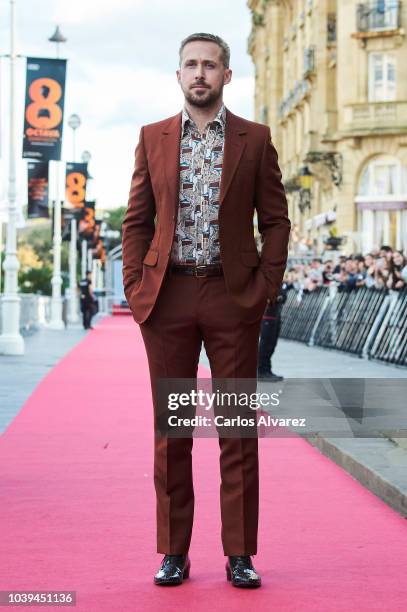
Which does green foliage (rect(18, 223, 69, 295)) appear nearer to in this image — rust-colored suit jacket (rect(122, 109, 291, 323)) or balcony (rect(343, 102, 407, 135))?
balcony (rect(343, 102, 407, 135))

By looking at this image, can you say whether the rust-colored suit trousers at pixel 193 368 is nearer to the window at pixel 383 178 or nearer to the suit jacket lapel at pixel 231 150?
the suit jacket lapel at pixel 231 150

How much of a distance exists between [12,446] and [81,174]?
41823mm

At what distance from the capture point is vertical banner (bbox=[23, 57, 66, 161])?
1120 inches

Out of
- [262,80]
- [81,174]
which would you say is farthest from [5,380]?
[262,80]

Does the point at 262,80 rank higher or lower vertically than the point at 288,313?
higher

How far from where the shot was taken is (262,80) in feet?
272

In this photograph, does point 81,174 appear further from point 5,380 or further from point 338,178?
point 5,380

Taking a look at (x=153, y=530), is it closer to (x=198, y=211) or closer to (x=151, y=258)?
(x=151, y=258)

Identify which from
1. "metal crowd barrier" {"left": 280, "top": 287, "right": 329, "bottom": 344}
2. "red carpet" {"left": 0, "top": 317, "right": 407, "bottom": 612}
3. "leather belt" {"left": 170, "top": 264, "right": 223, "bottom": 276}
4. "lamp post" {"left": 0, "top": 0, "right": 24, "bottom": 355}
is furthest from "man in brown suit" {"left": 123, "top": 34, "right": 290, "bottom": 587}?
"metal crowd barrier" {"left": 280, "top": 287, "right": 329, "bottom": 344}

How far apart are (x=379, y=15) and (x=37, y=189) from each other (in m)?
15.7

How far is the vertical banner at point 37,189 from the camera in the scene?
4019cm

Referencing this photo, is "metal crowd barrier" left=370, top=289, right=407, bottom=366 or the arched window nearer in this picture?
"metal crowd barrier" left=370, top=289, right=407, bottom=366

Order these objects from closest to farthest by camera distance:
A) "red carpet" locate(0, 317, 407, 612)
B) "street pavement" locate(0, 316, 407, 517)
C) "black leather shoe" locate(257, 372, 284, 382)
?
"red carpet" locate(0, 317, 407, 612) → "street pavement" locate(0, 316, 407, 517) → "black leather shoe" locate(257, 372, 284, 382)

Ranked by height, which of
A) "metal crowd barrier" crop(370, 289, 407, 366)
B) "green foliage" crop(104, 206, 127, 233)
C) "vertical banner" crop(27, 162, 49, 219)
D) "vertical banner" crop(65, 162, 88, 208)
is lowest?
"metal crowd barrier" crop(370, 289, 407, 366)
